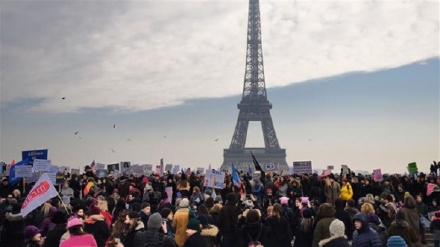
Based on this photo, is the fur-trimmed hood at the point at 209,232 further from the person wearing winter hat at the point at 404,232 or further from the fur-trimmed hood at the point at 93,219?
the person wearing winter hat at the point at 404,232

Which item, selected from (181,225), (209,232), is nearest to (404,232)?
(209,232)

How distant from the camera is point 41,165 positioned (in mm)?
18453

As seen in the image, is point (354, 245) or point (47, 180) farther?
point (47, 180)

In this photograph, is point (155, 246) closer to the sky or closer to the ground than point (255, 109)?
closer to the ground

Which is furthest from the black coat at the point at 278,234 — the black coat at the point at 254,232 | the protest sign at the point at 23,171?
the protest sign at the point at 23,171

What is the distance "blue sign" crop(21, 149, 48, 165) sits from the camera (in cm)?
2067

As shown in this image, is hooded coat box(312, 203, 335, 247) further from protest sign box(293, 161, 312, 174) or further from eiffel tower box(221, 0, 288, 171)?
eiffel tower box(221, 0, 288, 171)

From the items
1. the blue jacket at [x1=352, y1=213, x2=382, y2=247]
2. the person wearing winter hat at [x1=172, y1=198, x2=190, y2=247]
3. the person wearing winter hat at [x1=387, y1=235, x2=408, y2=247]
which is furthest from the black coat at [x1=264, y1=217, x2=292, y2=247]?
the person wearing winter hat at [x1=387, y1=235, x2=408, y2=247]

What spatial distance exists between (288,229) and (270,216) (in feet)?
1.50

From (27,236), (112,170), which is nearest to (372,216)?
(27,236)

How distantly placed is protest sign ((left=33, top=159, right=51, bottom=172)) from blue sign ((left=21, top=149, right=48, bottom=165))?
219 centimetres

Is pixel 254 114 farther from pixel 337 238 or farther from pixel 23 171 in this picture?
pixel 337 238

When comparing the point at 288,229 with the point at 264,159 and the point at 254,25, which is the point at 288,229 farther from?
the point at 254,25

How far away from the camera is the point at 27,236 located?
7.58 metres
